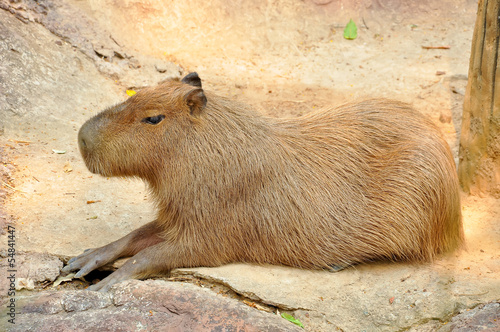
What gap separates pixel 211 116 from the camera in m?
3.51

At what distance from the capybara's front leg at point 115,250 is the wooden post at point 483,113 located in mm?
2832

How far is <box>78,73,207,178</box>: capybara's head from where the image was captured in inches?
133

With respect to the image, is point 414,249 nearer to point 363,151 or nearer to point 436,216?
point 436,216

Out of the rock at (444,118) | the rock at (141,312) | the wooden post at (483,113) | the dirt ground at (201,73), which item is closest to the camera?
the rock at (141,312)

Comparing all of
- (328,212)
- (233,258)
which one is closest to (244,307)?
(233,258)

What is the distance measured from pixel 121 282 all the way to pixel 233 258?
0.80 metres

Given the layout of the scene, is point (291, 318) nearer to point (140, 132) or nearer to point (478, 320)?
point (478, 320)

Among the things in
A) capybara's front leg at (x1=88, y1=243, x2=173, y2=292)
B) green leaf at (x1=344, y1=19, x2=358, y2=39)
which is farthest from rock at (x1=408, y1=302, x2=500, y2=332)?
green leaf at (x1=344, y1=19, x2=358, y2=39)

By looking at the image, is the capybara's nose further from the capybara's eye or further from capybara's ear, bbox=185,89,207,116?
Answer: capybara's ear, bbox=185,89,207,116

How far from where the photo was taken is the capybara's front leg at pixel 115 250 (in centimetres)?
354

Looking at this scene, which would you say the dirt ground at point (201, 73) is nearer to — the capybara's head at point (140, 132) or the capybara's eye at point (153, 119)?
the capybara's head at point (140, 132)

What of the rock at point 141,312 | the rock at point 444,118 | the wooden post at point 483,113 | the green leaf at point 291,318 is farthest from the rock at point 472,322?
the rock at point 444,118

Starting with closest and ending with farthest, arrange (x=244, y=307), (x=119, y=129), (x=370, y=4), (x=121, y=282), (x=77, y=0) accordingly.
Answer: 1. (x=244, y=307)
2. (x=121, y=282)
3. (x=119, y=129)
4. (x=77, y=0)
5. (x=370, y=4)

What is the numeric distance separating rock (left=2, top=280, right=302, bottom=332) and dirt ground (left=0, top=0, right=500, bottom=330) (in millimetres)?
345
